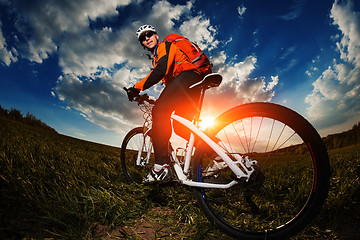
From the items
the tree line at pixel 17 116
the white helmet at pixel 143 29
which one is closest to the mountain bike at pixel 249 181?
the white helmet at pixel 143 29

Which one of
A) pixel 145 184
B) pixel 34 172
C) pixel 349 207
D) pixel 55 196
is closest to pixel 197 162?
pixel 145 184

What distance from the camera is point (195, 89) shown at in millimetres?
2303

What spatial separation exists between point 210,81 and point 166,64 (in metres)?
0.70

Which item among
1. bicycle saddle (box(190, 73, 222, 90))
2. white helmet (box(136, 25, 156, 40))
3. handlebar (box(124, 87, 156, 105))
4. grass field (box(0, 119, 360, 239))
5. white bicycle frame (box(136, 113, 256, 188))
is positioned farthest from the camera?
white helmet (box(136, 25, 156, 40))

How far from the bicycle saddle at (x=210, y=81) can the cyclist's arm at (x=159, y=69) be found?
49 cm

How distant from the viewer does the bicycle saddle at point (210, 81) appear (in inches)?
78.7

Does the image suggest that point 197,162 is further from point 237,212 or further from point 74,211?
point 74,211

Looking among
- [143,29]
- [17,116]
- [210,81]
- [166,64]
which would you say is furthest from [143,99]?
[17,116]

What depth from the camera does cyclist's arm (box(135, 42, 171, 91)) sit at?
223 cm

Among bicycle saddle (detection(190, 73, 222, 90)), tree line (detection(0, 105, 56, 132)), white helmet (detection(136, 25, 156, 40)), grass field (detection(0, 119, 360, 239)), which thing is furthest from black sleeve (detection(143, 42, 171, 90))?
tree line (detection(0, 105, 56, 132))

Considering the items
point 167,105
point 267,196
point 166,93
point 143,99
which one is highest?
point 143,99

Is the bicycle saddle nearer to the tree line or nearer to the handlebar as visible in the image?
the handlebar

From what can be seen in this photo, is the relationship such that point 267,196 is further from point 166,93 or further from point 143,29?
point 143,29

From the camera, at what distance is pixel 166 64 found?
2248 mm
